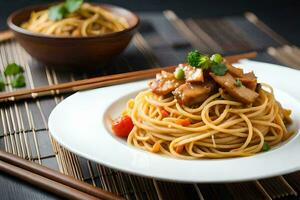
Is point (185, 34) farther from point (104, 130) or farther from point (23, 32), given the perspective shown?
point (104, 130)

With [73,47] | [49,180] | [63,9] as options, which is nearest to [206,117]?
[49,180]

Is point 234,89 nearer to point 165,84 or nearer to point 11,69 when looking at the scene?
point 165,84

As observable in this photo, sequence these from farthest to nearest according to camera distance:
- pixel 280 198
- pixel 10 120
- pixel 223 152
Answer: pixel 10 120 < pixel 223 152 < pixel 280 198

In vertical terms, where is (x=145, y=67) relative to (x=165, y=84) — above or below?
below

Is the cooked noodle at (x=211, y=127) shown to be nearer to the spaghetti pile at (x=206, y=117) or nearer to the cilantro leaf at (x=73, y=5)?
the spaghetti pile at (x=206, y=117)

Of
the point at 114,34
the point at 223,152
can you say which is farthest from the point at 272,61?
the point at 223,152

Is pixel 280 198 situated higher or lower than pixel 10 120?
higher
